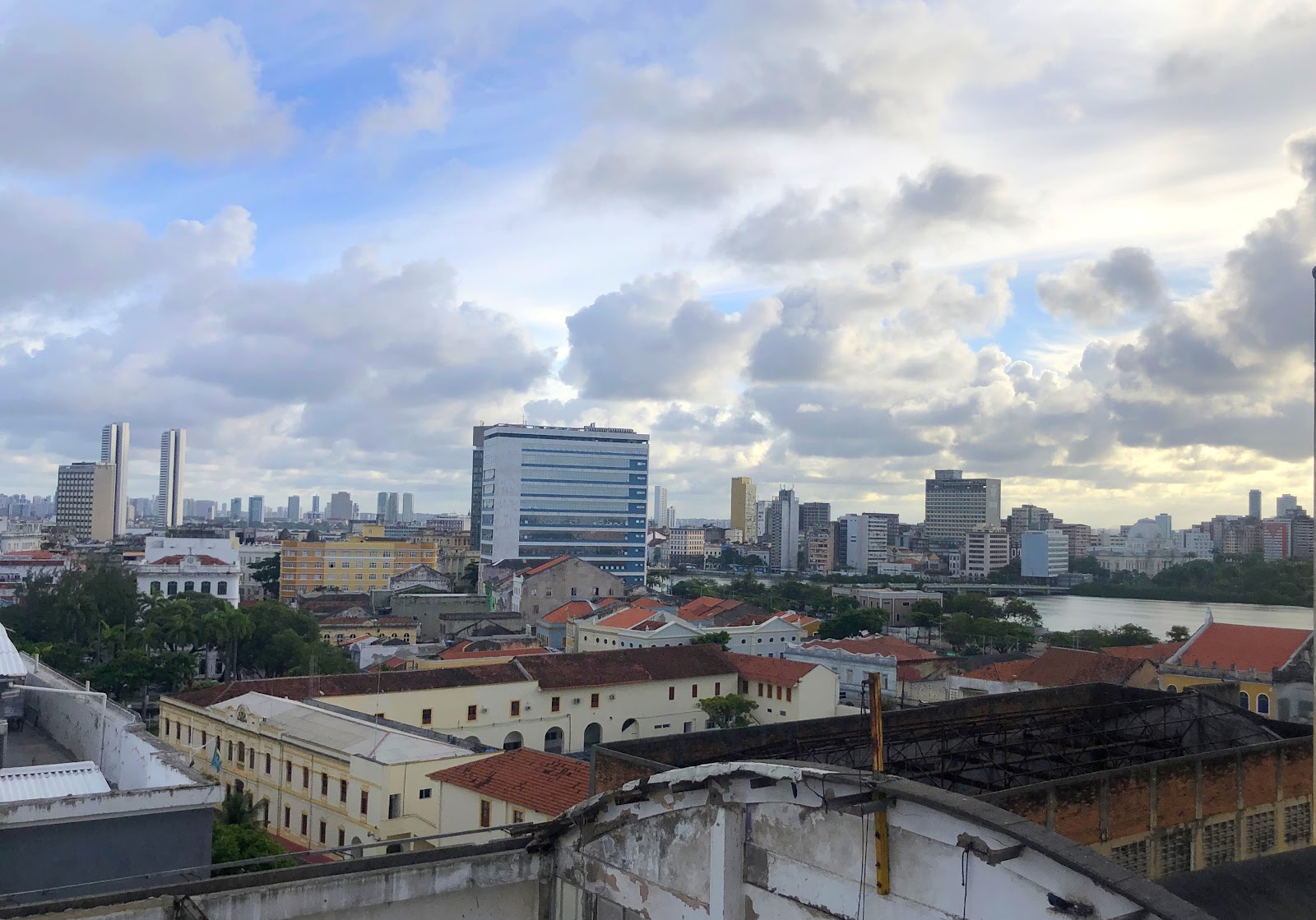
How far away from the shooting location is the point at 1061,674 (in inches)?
1064

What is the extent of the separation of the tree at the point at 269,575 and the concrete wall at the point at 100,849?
60.2 meters

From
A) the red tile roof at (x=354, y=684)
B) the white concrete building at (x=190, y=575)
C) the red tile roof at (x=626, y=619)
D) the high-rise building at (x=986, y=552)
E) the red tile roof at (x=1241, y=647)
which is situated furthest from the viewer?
the high-rise building at (x=986, y=552)

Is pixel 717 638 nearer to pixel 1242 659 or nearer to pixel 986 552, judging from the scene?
pixel 1242 659

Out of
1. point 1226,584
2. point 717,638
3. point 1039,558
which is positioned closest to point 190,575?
point 717,638

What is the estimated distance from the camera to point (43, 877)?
25.6 feet

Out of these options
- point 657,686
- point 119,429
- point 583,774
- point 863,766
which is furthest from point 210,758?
point 119,429

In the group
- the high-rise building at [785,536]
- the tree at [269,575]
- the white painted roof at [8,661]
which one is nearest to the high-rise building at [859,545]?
the high-rise building at [785,536]

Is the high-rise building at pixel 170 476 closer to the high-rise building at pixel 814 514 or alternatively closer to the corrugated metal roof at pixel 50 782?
the high-rise building at pixel 814 514

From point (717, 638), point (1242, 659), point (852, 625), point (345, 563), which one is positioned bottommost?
point (852, 625)

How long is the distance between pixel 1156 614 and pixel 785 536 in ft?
245

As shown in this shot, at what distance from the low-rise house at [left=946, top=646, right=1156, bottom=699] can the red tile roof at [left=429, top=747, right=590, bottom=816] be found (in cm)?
1539

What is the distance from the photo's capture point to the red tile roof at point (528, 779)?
1299 cm

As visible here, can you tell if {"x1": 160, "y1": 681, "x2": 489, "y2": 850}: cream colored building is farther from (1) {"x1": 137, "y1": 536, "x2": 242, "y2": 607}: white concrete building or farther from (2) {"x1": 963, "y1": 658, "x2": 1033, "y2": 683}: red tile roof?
(1) {"x1": 137, "y1": 536, "x2": 242, "y2": 607}: white concrete building

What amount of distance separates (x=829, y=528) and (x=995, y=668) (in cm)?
10796
